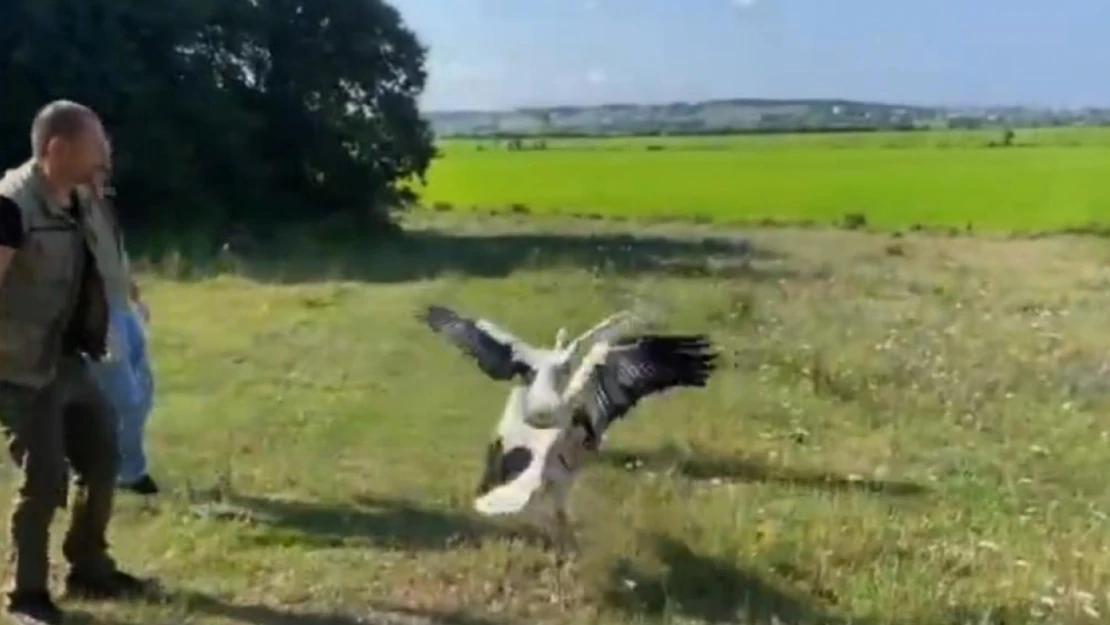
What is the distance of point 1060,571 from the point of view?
7598mm

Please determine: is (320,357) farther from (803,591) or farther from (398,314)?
(803,591)

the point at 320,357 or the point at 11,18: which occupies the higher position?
the point at 11,18

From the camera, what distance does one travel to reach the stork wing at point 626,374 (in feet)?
26.6

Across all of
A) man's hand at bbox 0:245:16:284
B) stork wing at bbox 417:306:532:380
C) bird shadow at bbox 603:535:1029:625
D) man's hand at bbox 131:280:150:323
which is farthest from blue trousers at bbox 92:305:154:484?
bird shadow at bbox 603:535:1029:625

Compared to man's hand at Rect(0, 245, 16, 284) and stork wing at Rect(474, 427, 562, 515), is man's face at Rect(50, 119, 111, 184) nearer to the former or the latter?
man's hand at Rect(0, 245, 16, 284)

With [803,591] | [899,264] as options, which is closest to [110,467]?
[803,591]

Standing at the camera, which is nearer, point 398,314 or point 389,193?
point 398,314

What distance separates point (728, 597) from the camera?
299 inches

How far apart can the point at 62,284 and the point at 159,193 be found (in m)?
28.2

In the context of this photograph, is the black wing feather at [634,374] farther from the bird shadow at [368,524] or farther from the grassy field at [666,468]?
the bird shadow at [368,524]

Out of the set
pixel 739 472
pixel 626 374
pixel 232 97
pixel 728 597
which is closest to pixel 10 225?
pixel 626 374

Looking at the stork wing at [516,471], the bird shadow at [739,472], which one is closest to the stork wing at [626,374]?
the stork wing at [516,471]

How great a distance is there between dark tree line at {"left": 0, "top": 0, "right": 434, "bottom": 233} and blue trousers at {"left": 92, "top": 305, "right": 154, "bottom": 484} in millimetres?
23929

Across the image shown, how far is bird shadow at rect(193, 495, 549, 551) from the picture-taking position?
8.48m
